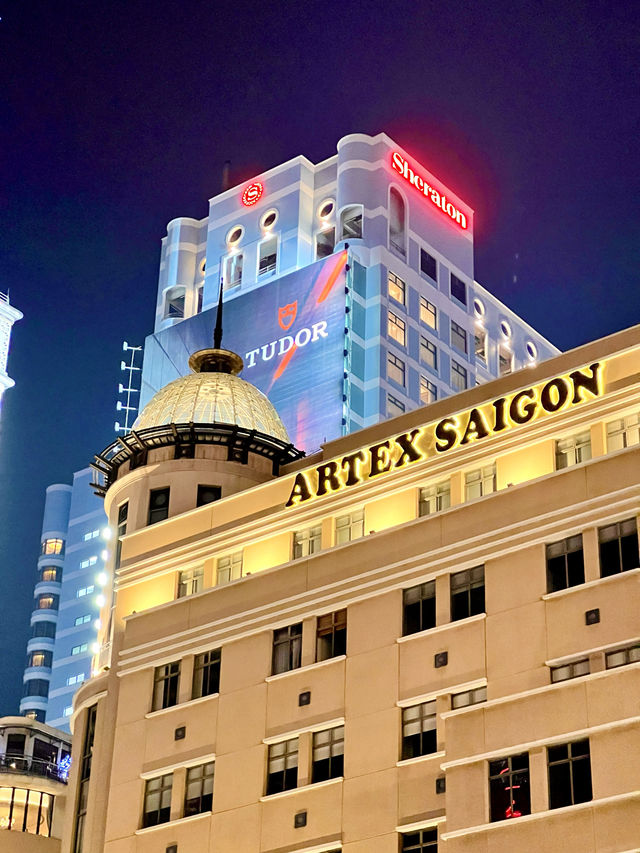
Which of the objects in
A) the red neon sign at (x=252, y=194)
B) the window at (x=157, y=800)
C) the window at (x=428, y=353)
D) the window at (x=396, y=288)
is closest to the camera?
the window at (x=157, y=800)

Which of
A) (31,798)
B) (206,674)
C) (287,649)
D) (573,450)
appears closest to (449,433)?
(573,450)

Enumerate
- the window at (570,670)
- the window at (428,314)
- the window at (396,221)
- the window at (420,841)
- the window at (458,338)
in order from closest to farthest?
the window at (570,670) < the window at (420,841) < the window at (396,221) < the window at (428,314) < the window at (458,338)

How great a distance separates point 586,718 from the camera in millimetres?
51062

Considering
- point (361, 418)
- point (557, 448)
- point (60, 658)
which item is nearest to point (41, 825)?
point (557, 448)

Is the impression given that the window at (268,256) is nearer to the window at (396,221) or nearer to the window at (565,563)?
the window at (396,221)

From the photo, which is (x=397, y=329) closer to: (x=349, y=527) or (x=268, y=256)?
(x=268, y=256)

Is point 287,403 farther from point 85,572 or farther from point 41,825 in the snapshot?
point 85,572

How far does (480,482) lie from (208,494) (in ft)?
44.3

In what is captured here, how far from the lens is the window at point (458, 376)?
137000mm

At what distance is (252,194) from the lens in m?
145

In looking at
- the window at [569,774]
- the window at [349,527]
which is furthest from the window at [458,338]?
the window at [569,774]

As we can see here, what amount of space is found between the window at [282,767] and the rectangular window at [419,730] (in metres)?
4.37

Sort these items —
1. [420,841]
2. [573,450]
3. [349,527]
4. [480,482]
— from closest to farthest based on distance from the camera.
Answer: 1. [420,841]
2. [573,450]
3. [480,482]
4. [349,527]

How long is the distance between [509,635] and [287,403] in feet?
238
